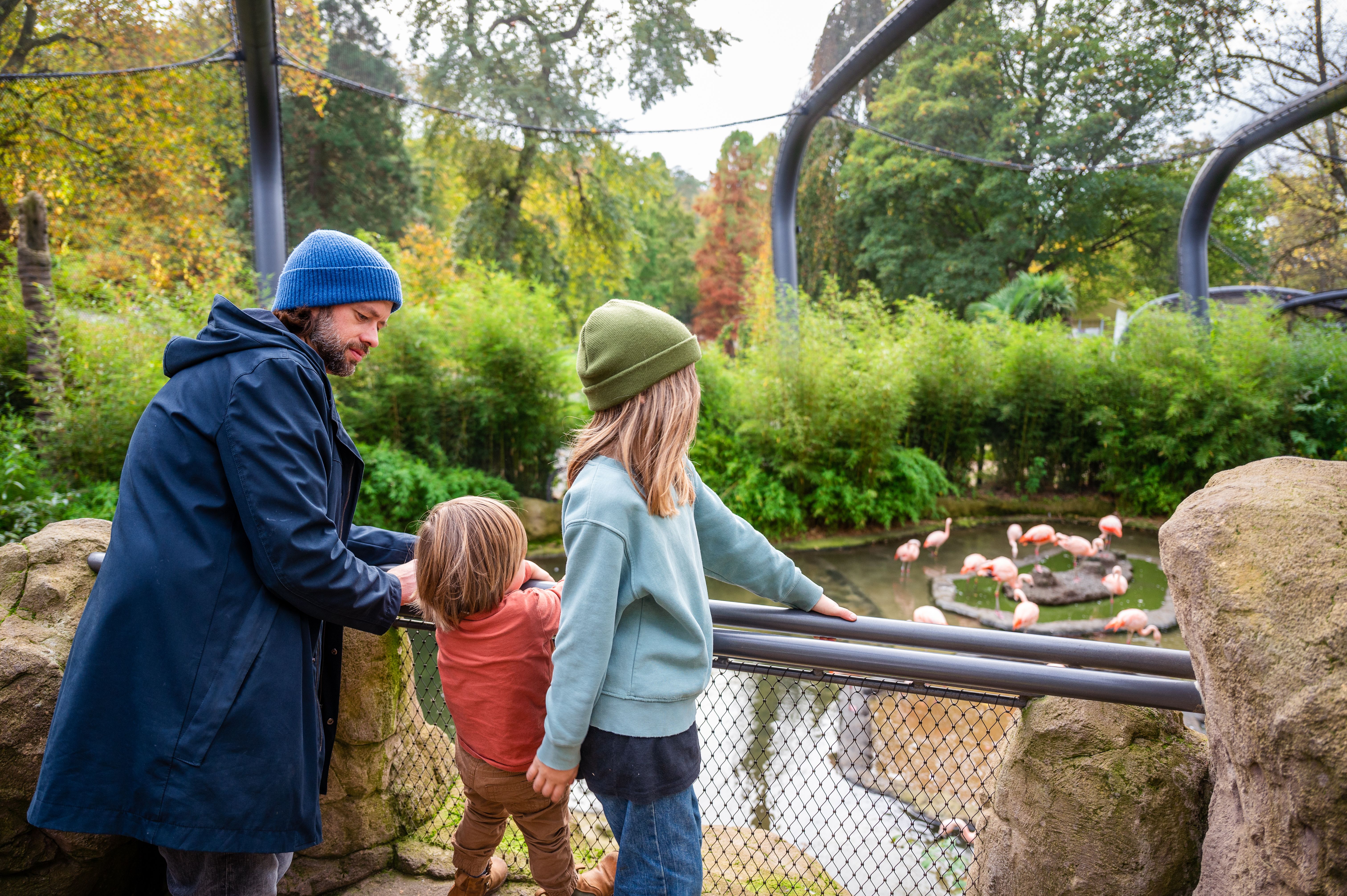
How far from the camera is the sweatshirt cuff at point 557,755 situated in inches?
47.6

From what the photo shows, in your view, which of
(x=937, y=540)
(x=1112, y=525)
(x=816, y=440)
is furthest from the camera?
(x=816, y=440)

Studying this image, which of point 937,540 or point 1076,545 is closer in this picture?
point 1076,545

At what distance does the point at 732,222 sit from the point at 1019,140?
10.6m

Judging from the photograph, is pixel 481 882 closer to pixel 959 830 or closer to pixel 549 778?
pixel 549 778

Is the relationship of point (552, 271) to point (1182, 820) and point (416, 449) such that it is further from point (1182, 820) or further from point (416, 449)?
point (1182, 820)

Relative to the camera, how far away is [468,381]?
302 inches

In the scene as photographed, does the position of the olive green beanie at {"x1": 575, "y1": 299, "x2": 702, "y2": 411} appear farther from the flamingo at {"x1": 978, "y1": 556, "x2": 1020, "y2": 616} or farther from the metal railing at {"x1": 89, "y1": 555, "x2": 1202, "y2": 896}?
the flamingo at {"x1": 978, "y1": 556, "x2": 1020, "y2": 616}

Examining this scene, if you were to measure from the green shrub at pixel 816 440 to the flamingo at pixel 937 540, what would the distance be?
1.41ft

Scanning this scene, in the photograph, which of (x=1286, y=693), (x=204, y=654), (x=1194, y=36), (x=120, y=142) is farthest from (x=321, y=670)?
(x=1194, y=36)

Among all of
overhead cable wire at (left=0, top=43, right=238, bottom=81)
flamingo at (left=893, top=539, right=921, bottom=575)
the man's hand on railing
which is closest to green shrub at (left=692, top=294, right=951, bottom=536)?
flamingo at (left=893, top=539, right=921, bottom=575)

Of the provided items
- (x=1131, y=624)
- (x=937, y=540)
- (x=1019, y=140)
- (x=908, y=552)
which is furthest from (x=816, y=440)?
(x=1019, y=140)

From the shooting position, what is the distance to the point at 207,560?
3.72 feet

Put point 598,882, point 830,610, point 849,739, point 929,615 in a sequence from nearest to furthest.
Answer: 1. point 830,610
2. point 598,882
3. point 849,739
4. point 929,615

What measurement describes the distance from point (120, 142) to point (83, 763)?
8787 millimetres
